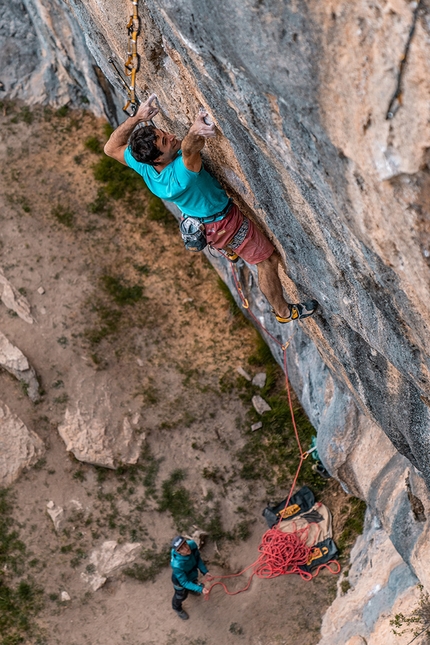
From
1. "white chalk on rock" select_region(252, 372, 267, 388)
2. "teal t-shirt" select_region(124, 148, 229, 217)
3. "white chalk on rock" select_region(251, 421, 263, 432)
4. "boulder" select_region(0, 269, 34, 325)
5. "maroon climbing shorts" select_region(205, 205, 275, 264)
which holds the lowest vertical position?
"boulder" select_region(0, 269, 34, 325)

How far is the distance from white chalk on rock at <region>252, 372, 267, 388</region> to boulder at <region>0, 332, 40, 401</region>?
385cm

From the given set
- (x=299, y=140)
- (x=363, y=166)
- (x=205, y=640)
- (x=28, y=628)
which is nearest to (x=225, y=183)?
(x=299, y=140)

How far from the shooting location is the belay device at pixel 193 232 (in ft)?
19.4

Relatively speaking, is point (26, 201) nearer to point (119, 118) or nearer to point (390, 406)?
point (119, 118)

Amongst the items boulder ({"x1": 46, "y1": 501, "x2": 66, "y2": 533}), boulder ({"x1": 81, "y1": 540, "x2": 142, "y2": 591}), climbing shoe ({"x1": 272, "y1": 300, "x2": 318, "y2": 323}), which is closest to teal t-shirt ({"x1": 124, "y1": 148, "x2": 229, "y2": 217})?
A: climbing shoe ({"x1": 272, "y1": 300, "x2": 318, "y2": 323})

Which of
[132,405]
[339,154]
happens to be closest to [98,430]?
[132,405]

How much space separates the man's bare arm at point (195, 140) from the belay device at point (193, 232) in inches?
35.4

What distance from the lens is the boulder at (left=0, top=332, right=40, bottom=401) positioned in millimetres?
10156

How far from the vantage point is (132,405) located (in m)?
10.4

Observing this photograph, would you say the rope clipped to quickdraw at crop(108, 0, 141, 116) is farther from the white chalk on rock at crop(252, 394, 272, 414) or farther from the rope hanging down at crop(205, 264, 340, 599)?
the white chalk on rock at crop(252, 394, 272, 414)

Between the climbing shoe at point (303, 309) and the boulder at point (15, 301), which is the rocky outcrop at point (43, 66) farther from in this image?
the climbing shoe at point (303, 309)

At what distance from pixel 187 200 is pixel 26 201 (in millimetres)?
6813

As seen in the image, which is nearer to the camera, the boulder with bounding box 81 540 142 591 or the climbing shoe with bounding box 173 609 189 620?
the climbing shoe with bounding box 173 609 189 620

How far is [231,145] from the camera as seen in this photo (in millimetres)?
4855
